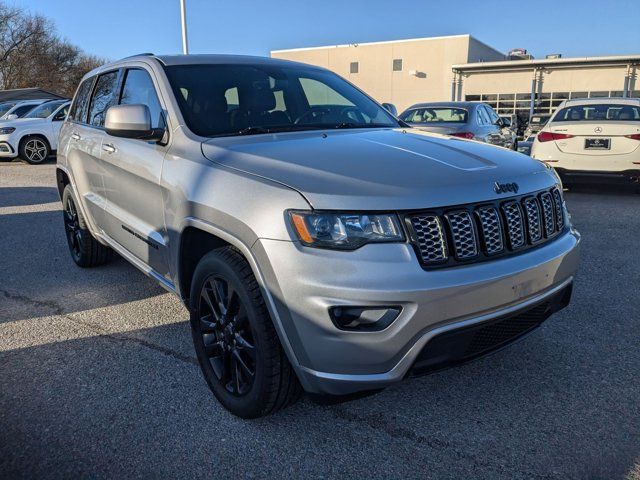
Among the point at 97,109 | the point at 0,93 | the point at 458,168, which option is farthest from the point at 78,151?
the point at 0,93

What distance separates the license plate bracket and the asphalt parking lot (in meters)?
4.97

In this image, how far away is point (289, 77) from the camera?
149 inches

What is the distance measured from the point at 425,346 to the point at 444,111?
27.9ft

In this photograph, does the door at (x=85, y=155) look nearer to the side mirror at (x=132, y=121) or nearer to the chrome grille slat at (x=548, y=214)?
the side mirror at (x=132, y=121)

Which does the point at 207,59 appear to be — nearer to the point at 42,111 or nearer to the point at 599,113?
the point at 599,113

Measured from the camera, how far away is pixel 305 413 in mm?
2670

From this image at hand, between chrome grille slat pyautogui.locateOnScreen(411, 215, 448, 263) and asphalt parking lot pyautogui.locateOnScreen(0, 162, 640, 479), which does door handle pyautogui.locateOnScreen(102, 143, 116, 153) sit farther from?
chrome grille slat pyautogui.locateOnScreen(411, 215, 448, 263)

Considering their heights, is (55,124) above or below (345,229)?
below

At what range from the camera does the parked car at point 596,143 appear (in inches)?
318

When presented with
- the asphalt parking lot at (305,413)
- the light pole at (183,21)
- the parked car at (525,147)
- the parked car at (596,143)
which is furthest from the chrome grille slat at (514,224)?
the light pole at (183,21)

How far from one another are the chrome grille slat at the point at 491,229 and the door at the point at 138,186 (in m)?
1.73

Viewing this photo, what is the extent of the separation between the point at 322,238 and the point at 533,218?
3.72 ft

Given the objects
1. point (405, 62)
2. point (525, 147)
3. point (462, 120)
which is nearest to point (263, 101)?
point (462, 120)

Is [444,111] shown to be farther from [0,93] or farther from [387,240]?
[0,93]
